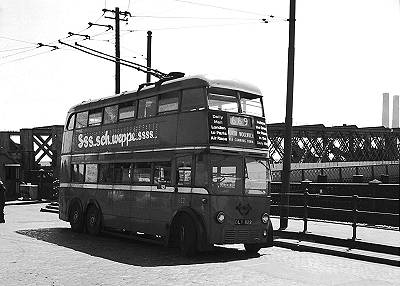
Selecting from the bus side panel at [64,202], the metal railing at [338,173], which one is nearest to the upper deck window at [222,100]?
the bus side panel at [64,202]

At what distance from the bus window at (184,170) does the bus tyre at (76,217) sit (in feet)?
20.3

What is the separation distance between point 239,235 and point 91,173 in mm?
6906

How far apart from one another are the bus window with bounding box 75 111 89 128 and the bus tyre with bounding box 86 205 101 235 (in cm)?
285

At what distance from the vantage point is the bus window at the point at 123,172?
16406mm

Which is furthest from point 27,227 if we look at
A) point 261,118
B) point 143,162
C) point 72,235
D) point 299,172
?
point 299,172

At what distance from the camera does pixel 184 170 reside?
45.7 ft

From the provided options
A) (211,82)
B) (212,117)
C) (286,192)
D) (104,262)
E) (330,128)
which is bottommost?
(104,262)

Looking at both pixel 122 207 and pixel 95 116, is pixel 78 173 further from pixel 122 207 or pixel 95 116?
pixel 122 207

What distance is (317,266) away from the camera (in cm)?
1189

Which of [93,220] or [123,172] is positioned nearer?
[123,172]

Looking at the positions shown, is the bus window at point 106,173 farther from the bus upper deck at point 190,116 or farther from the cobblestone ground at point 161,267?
the cobblestone ground at point 161,267

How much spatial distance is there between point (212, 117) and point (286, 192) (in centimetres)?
576

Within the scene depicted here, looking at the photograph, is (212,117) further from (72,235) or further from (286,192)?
(72,235)

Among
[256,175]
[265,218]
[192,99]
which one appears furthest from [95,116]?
[265,218]
